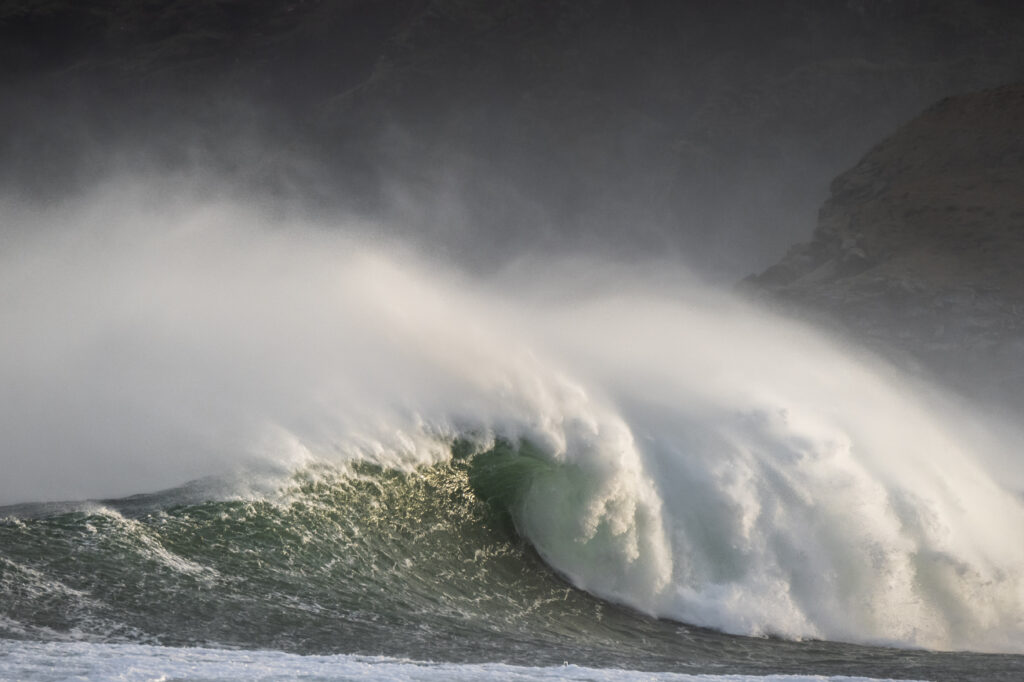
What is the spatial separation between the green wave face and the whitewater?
37 mm

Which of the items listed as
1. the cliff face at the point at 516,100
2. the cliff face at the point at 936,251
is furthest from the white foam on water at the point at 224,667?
the cliff face at the point at 516,100

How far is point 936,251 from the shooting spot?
165 feet

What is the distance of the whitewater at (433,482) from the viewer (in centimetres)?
886

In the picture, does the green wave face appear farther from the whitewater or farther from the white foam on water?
the white foam on water

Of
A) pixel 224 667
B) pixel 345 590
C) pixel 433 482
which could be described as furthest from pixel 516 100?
pixel 224 667

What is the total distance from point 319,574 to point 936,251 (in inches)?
1835

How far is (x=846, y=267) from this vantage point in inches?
1980

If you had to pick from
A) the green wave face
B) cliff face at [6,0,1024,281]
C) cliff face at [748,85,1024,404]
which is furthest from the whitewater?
cliff face at [6,0,1024,281]

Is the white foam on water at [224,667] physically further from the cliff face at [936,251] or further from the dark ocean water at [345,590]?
the cliff face at [936,251]

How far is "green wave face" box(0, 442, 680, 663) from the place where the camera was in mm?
7824

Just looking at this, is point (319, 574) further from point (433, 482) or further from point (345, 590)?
point (433, 482)

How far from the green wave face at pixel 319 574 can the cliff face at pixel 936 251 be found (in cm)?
3356

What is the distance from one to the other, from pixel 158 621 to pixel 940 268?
46.4m

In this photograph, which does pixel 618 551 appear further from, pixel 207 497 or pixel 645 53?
pixel 645 53
